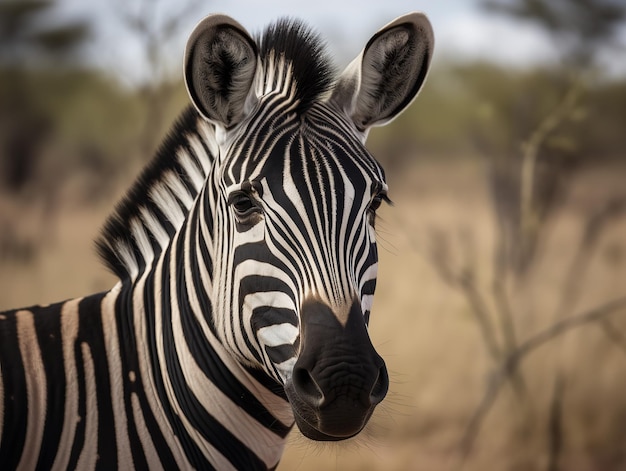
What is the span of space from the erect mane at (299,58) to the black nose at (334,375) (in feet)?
2.76

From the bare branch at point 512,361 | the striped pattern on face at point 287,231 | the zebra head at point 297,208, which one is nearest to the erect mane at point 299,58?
the zebra head at point 297,208

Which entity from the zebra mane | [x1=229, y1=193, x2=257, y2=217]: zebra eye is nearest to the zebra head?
[x1=229, y1=193, x2=257, y2=217]: zebra eye

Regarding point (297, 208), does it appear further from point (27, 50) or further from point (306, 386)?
point (27, 50)

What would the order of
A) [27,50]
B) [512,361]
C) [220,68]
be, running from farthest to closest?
1. [27,50]
2. [512,361]
3. [220,68]

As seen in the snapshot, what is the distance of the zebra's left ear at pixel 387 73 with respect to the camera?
2854mm

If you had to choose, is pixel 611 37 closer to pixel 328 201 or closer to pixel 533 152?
pixel 533 152

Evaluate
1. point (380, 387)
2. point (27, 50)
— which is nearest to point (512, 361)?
point (380, 387)

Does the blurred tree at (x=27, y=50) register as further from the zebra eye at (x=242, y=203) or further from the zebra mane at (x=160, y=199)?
the zebra eye at (x=242, y=203)

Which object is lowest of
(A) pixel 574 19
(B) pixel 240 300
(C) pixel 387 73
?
(B) pixel 240 300

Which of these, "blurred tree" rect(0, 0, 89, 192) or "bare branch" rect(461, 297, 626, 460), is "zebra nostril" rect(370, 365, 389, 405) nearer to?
"bare branch" rect(461, 297, 626, 460)

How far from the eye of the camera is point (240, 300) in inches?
99.0

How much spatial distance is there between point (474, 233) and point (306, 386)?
1284 centimetres

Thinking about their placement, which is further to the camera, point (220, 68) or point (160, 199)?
point (160, 199)

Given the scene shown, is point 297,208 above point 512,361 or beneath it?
beneath
